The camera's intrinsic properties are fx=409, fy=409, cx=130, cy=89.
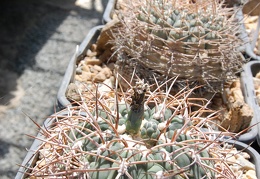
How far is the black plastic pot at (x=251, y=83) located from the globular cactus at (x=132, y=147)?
65 centimetres

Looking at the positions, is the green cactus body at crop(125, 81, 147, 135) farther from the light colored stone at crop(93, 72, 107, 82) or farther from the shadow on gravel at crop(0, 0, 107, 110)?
the shadow on gravel at crop(0, 0, 107, 110)

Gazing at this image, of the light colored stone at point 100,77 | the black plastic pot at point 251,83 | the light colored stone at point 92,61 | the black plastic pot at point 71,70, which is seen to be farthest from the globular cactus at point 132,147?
the light colored stone at point 92,61

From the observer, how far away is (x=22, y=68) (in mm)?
2225

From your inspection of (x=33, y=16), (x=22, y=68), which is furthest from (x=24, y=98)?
(x=33, y=16)

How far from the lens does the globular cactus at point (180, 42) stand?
4.72ft

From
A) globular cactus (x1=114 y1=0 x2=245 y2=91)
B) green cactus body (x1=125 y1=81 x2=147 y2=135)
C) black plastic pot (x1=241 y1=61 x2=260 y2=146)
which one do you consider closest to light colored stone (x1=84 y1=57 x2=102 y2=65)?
globular cactus (x1=114 y1=0 x2=245 y2=91)

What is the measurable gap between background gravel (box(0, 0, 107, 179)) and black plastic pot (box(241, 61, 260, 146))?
794mm

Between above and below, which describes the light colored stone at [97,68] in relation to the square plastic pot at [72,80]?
below

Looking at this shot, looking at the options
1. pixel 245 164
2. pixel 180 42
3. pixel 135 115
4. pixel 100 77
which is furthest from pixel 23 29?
pixel 135 115

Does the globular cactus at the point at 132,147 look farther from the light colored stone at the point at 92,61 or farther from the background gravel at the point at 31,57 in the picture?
the light colored stone at the point at 92,61

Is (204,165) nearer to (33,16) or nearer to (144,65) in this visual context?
(144,65)

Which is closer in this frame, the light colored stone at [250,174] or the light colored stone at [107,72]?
the light colored stone at [250,174]

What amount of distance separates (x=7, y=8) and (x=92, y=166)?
223 centimetres

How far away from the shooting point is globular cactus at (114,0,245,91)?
4.72ft
